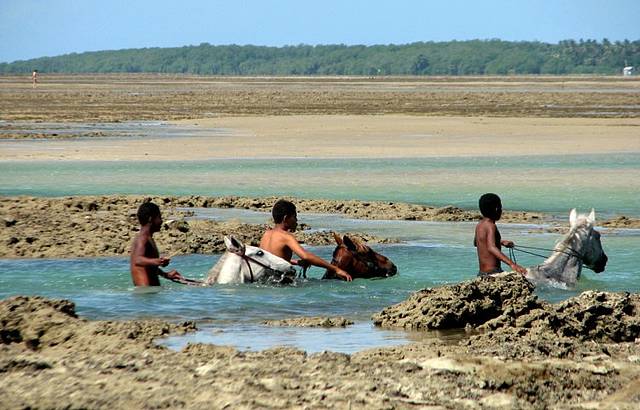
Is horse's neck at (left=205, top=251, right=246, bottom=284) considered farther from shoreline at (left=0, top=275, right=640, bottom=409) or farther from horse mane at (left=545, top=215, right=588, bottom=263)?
horse mane at (left=545, top=215, right=588, bottom=263)

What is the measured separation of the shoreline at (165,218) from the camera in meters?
15.5

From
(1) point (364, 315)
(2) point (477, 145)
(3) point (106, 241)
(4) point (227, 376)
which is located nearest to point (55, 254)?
(3) point (106, 241)

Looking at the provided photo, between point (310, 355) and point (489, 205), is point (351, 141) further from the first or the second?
point (310, 355)

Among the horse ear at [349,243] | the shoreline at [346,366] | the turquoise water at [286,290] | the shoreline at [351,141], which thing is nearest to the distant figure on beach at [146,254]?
the turquoise water at [286,290]

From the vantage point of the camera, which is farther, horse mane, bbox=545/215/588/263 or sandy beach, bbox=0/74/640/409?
horse mane, bbox=545/215/588/263

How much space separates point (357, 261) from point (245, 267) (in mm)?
1130

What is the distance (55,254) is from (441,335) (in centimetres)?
667

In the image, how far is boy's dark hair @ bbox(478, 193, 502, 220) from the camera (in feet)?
40.0

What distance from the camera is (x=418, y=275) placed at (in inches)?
532

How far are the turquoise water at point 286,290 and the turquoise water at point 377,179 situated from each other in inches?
172

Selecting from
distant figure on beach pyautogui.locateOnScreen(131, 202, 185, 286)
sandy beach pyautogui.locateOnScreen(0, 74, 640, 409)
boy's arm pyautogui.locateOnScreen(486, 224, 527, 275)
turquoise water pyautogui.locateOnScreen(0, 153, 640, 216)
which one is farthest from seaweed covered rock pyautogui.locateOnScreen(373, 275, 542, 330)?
turquoise water pyautogui.locateOnScreen(0, 153, 640, 216)

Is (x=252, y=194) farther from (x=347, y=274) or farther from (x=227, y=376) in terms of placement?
(x=227, y=376)

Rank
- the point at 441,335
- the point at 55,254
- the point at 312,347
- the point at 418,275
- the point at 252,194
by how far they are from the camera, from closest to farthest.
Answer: the point at 312,347, the point at 441,335, the point at 418,275, the point at 55,254, the point at 252,194

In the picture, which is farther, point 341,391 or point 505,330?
point 505,330
